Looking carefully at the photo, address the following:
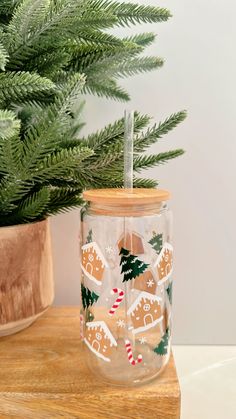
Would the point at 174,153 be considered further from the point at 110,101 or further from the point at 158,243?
the point at 110,101

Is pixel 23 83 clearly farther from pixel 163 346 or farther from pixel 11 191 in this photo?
pixel 163 346

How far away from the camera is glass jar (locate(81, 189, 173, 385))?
0.48 meters

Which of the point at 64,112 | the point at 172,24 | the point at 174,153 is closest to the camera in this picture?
the point at 64,112

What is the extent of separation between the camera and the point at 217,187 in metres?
0.81

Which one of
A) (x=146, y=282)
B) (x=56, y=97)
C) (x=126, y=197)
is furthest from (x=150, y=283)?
(x=56, y=97)

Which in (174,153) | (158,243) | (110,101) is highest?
(110,101)

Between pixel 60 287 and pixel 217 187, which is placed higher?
pixel 217 187

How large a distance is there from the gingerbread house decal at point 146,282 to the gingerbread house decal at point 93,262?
0.04m

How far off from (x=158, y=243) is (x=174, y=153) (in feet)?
0.46

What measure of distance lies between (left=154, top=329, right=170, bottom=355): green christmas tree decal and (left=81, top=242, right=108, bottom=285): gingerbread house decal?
4.2 inches

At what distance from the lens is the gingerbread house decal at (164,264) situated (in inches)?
19.3

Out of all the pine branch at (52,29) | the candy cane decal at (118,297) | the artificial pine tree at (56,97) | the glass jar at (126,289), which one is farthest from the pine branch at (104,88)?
the candy cane decal at (118,297)

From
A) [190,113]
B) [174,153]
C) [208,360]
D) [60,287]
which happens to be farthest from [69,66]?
[208,360]

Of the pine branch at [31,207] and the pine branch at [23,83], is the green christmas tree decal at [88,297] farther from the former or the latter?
the pine branch at [23,83]
